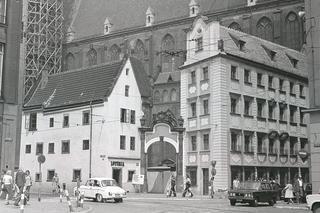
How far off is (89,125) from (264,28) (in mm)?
27316

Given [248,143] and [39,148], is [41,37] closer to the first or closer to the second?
[39,148]

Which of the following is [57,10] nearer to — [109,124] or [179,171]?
[109,124]

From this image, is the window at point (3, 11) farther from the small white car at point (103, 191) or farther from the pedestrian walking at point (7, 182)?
the small white car at point (103, 191)

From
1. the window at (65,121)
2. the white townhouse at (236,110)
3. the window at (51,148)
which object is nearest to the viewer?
the white townhouse at (236,110)

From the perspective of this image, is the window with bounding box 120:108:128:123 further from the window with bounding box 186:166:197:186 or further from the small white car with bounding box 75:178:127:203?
the small white car with bounding box 75:178:127:203

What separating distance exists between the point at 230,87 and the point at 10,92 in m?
20.4

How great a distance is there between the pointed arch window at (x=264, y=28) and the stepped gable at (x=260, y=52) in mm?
8774

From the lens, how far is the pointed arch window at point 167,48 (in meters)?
70.8

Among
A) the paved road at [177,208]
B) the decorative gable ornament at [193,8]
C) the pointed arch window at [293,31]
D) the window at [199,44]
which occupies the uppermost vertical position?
the decorative gable ornament at [193,8]

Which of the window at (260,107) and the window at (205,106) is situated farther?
the window at (260,107)

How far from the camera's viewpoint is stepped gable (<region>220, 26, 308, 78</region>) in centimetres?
4377

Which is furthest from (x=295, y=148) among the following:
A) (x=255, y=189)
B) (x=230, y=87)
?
(x=255, y=189)

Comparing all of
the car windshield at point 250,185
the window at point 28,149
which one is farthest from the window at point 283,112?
the window at point 28,149

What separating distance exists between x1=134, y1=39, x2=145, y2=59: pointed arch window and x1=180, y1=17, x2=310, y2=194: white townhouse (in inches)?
1144
